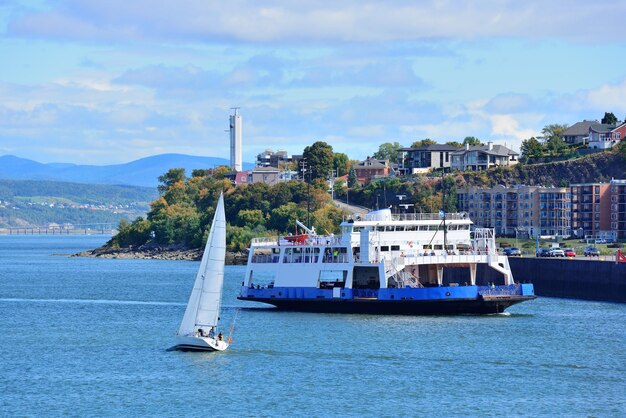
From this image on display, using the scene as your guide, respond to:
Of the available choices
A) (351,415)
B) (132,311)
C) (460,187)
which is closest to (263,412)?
(351,415)

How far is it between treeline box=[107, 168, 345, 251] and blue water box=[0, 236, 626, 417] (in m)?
83.3

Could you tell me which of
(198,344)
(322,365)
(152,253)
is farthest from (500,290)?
(152,253)

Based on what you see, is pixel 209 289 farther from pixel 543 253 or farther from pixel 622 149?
pixel 622 149

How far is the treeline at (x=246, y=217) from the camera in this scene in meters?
162

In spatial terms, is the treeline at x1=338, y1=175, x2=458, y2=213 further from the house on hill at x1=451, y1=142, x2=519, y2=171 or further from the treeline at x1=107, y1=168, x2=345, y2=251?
the house on hill at x1=451, y1=142, x2=519, y2=171

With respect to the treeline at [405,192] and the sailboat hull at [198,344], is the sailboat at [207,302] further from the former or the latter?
the treeline at [405,192]

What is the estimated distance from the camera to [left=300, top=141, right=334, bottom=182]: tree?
193700mm

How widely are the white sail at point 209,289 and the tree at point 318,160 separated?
13667cm

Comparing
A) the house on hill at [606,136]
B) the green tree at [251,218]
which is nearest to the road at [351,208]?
the green tree at [251,218]

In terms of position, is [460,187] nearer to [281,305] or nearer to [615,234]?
[615,234]

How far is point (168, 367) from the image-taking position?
171 ft

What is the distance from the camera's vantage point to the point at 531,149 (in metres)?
193

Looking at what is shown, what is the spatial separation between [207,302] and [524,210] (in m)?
103

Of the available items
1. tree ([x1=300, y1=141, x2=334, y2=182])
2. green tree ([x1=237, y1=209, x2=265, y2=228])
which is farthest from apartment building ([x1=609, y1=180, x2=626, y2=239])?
tree ([x1=300, y1=141, x2=334, y2=182])
